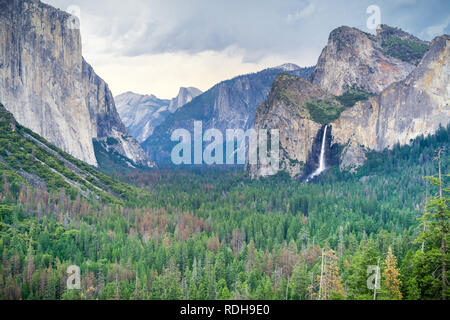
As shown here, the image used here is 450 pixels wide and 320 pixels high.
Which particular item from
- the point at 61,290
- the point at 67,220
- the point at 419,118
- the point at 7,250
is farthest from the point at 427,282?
the point at 419,118

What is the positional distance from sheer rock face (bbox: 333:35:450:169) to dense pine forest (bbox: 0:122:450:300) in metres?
6.92

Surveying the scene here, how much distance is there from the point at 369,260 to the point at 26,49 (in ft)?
585

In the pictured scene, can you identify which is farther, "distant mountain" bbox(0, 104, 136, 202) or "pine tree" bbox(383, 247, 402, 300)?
"distant mountain" bbox(0, 104, 136, 202)

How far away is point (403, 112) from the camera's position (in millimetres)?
166125

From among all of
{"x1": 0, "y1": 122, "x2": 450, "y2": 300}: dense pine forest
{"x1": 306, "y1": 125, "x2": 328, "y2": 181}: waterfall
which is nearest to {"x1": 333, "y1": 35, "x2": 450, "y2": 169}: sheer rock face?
{"x1": 306, "y1": 125, "x2": 328, "y2": 181}: waterfall

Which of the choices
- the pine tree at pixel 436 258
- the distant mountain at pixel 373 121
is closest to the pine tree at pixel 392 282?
the pine tree at pixel 436 258

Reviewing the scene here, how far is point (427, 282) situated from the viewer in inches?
1501

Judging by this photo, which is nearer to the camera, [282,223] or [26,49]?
[282,223]

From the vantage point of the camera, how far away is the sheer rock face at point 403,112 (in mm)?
154000

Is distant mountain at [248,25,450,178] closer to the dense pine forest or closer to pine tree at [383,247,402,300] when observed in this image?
the dense pine forest

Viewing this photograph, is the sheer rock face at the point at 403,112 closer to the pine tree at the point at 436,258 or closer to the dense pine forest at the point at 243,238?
the dense pine forest at the point at 243,238

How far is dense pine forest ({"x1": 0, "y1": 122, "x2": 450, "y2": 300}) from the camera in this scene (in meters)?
45.6

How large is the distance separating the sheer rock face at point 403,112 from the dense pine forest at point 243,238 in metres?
6.92
